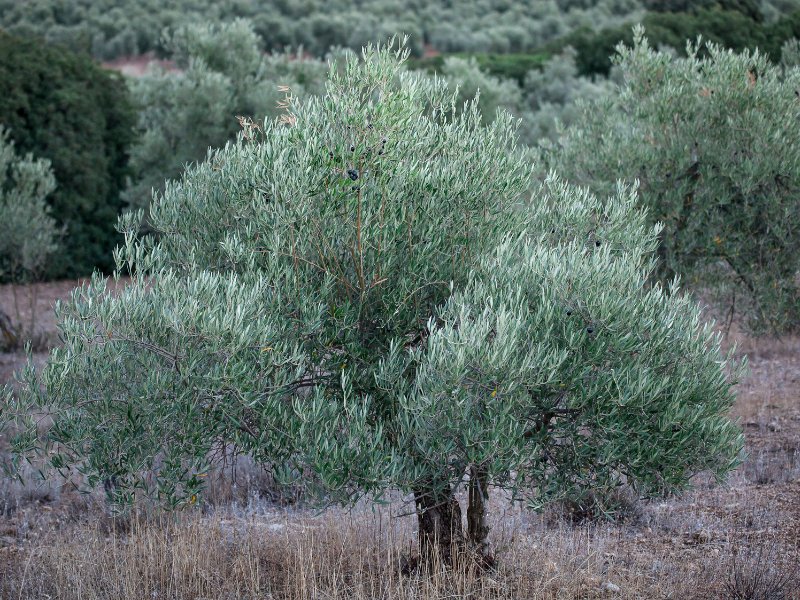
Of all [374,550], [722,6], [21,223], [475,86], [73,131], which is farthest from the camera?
[722,6]

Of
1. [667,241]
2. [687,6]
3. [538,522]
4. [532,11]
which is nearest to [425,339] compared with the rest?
[538,522]

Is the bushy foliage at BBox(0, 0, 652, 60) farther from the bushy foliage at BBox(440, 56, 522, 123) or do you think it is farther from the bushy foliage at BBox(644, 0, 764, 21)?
the bushy foliage at BBox(440, 56, 522, 123)

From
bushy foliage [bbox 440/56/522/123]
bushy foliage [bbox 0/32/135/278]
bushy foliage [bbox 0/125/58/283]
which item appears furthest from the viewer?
bushy foliage [bbox 440/56/522/123]

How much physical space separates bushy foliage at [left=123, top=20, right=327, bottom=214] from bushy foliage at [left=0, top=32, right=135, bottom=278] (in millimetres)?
838

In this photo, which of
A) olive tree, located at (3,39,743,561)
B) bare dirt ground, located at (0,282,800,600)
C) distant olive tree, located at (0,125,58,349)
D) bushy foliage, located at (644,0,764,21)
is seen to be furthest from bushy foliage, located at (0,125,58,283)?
bushy foliage, located at (644,0,764,21)

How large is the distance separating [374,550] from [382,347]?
214 centimetres

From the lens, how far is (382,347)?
5172mm

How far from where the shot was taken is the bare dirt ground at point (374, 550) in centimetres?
557

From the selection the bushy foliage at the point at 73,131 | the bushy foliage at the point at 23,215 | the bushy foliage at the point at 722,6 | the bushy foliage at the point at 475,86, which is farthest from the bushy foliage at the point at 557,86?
the bushy foliage at the point at 23,215

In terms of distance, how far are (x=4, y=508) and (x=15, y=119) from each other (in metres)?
13.9

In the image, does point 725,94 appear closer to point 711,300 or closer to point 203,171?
point 711,300

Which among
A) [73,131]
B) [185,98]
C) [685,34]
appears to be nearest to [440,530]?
[185,98]

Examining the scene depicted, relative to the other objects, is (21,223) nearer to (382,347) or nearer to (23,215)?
(23,215)

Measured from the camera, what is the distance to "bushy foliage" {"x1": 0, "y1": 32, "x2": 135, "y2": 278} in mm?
18938
